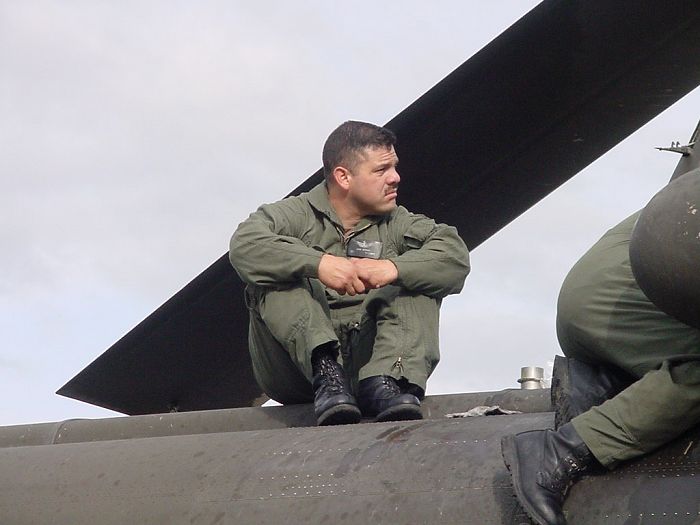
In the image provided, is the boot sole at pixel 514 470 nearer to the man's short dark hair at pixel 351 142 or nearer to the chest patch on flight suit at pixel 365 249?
the chest patch on flight suit at pixel 365 249

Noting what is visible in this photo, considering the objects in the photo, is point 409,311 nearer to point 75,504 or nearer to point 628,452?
point 75,504

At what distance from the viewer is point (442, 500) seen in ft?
10.6

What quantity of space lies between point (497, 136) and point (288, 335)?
142 centimetres

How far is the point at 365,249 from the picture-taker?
4668mm

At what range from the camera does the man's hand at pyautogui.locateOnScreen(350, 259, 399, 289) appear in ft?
14.2

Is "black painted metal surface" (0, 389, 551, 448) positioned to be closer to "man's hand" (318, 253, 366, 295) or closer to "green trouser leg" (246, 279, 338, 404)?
"green trouser leg" (246, 279, 338, 404)

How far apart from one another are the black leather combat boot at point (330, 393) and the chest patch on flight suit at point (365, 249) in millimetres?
457

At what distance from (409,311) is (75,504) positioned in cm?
123

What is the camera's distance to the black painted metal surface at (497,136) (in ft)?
16.5

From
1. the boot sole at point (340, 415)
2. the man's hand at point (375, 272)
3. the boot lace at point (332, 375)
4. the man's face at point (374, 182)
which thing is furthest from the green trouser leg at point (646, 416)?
the man's face at point (374, 182)

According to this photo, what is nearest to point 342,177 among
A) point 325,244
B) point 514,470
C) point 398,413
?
point 325,244

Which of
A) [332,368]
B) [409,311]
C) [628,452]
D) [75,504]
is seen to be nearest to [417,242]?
[409,311]

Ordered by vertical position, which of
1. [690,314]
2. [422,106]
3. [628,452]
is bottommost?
[628,452]

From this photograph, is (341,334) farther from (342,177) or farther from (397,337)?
(342,177)
